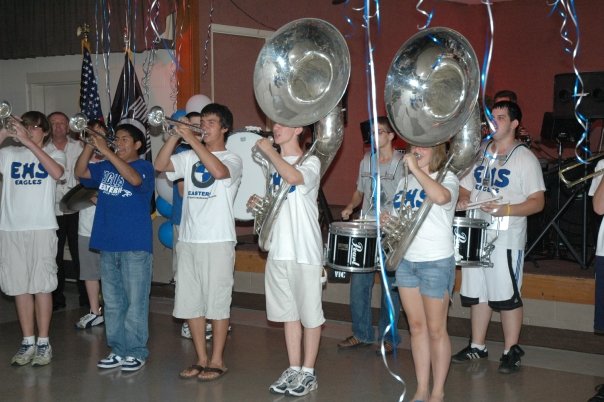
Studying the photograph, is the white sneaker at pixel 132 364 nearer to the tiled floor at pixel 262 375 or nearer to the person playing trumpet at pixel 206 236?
the tiled floor at pixel 262 375

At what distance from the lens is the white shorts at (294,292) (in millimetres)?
4461

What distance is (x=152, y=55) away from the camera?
27.0 feet

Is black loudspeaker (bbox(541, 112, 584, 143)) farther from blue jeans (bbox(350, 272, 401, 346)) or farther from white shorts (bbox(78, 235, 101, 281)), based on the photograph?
white shorts (bbox(78, 235, 101, 281))

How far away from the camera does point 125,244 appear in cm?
495

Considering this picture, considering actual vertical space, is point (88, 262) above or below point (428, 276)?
below

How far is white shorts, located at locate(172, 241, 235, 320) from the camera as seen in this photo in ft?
15.6

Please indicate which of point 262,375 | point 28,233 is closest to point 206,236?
point 262,375

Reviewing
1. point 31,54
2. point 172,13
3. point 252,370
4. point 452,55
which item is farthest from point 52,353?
point 31,54

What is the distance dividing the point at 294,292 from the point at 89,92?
4613 mm

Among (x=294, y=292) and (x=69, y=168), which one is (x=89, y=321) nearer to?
(x=69, y=168)

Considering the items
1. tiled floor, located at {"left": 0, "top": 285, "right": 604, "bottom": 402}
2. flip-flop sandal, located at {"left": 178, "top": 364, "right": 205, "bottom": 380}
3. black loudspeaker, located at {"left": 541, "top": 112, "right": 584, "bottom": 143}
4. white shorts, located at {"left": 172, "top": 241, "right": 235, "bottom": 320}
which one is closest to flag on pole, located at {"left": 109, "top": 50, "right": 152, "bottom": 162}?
tiled floor, located at {"left": 0, "top": 285, "right": 604, "bottom": 402}

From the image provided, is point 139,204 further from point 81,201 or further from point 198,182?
point 81,201

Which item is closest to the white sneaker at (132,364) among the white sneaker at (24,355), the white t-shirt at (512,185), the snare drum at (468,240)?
the white sneaker at (24,355)

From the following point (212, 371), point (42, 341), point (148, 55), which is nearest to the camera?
point (212, 371)
